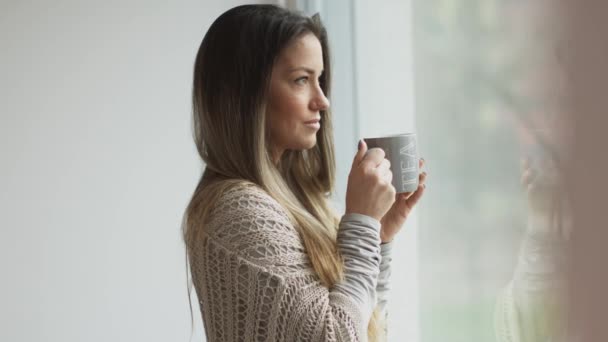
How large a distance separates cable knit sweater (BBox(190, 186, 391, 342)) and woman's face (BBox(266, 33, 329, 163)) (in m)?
0.12

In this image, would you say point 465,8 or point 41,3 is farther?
point 41,3

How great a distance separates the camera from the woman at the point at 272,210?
1.02 meters

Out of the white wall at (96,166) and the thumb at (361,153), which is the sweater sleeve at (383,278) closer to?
the thumb at (361,153)

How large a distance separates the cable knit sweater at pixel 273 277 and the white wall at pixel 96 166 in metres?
1.10

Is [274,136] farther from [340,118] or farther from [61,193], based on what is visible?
[61,193]

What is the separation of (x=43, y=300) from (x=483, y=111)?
1318mm

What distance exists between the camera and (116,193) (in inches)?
84.8

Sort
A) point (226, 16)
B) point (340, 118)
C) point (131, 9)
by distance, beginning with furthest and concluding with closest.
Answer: point (131, 9) → point (340, 118) → point (226, 16)

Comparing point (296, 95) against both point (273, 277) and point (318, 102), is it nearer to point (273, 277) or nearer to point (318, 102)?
point (318, 102)

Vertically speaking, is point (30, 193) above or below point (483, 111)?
below

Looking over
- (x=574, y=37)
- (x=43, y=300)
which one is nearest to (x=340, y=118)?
(x=43, y=300)

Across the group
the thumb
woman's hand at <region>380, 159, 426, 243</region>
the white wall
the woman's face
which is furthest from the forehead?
the white wall

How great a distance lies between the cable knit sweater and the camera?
1.01m

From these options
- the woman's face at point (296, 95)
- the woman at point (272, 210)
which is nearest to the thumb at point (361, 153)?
the woman at point (272, 210)
